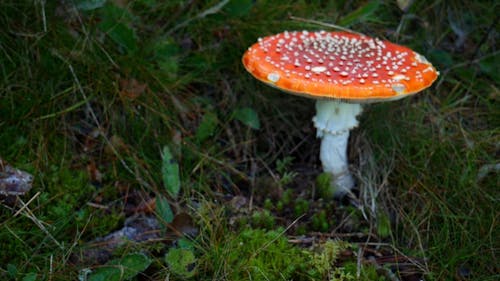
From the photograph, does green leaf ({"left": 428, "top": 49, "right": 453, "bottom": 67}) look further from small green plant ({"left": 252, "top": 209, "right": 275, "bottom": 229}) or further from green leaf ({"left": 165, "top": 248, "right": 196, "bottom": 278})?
green leaf ({"left": 165, "top": 248, "right": 196, "bottom": 278})

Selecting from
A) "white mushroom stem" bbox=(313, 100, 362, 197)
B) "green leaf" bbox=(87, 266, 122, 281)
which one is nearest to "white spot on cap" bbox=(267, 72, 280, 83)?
"white mushroom stem" bbox=(313, 100, 362, 197)

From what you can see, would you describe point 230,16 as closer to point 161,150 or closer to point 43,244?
point 161,150

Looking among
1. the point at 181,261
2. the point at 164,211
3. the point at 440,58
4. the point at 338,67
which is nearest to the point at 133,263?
the point at 181,261

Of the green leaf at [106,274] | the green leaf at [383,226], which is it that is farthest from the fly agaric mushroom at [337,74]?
the green leaf at [106,274]

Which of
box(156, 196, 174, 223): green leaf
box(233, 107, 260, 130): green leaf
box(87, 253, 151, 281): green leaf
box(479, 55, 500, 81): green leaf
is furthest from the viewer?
box(479, 55, 500, 81): green leaf

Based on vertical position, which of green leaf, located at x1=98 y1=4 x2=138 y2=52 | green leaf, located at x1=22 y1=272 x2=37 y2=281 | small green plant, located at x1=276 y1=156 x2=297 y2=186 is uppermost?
green leaf, located at x1=98 y1=4 x2=138 y2=52

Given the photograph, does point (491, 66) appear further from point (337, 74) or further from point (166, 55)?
point (166, 55)
